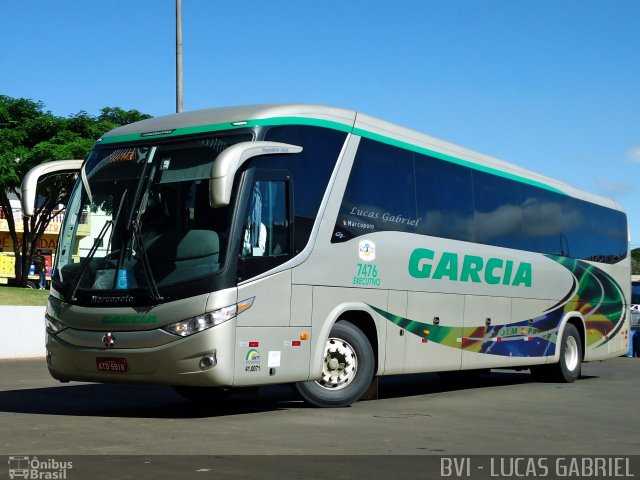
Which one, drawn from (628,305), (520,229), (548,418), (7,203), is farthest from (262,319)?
(7,203)

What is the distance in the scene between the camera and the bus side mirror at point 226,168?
32.5 feet

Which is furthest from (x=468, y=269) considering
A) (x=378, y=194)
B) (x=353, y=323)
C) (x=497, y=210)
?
(x=353, y=323)

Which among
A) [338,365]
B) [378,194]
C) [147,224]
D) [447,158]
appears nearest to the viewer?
[147,224]

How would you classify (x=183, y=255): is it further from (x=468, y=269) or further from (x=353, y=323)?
(x=468, y=269)

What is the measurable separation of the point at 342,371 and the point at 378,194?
2.34m

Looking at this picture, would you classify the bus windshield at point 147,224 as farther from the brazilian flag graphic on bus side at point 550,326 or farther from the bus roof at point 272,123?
the brazilian flag graphic on bus side at point 550,326

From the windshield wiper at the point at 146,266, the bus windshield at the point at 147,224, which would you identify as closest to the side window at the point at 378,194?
the bus windshield at the point at 147,224

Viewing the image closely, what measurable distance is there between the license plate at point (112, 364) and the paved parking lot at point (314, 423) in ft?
1.70

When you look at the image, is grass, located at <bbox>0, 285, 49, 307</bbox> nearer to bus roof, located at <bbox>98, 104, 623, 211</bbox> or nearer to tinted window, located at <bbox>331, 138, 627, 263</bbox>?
tinted window, located at <bbox>331, 138, 627, 263</bbox>

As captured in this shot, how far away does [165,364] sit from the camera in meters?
10.8

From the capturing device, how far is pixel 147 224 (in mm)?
11281

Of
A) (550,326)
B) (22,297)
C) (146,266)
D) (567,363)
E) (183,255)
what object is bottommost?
(567,363)

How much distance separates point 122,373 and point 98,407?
5.24ft

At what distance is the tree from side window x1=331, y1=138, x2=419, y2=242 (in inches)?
1123
